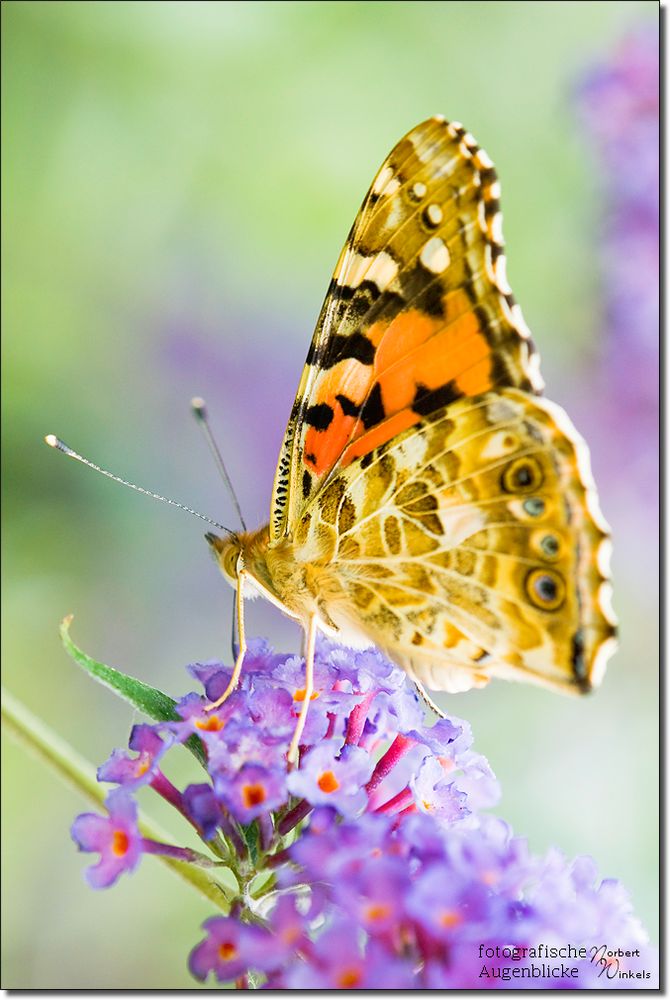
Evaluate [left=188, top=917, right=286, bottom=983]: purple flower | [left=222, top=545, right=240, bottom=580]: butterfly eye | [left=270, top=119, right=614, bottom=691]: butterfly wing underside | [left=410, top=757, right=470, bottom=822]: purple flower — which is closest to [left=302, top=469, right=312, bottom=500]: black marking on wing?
[left=270, top=119, right=614, bottom=691]: butterfly wing underside

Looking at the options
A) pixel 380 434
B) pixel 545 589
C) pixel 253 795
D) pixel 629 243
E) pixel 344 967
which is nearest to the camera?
pixel 344 967

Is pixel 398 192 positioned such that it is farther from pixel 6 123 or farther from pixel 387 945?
pixel 6 123

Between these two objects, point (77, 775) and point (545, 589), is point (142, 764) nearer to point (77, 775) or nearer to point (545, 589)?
point (77, 775)

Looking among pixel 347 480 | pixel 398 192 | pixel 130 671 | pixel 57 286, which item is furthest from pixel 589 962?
pixel 57 286

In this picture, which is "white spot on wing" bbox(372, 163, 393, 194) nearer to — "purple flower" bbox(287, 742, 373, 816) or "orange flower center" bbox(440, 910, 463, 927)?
"purple flower" bbox(287, 742, 373, 816)

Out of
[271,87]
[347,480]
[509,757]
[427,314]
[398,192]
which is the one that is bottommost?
[509,757]

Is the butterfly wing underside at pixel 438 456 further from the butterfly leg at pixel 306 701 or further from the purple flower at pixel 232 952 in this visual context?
the purple flower at pixel 232 952

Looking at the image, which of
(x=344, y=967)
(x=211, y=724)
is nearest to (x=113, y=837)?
(x=211, y=724)
